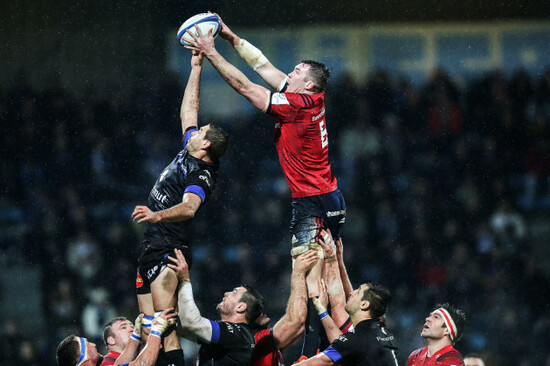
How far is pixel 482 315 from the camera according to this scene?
39.6 ft

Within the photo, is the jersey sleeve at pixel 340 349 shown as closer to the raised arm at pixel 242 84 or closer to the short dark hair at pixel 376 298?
the short dark hair at pixel 376 298

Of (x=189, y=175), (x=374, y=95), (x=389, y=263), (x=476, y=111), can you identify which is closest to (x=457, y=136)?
(x=476, y=111)

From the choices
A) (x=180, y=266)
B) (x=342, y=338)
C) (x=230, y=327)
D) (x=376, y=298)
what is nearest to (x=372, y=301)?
(x=376, y=298)

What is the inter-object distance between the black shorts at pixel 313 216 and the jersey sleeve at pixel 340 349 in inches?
30.4

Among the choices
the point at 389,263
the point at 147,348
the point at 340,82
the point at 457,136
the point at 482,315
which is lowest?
the point at 482,315

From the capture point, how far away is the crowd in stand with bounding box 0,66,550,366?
12016 millimetres

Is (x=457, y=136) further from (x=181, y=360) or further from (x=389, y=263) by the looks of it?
(x=181, y=360)

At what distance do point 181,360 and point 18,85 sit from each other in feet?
26.7

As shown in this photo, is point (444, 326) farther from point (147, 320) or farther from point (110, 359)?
point (110, 359)

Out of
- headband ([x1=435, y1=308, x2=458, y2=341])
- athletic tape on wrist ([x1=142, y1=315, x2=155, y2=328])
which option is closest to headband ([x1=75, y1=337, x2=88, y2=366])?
athletic tape on wrist ([x1=142, y1=315, x2=155, y2=328])

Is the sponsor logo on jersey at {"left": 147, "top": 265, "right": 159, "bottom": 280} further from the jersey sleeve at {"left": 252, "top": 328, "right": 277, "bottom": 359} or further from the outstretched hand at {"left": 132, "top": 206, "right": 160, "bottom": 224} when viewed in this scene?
the jersey sleeve at {"left": 252, "top": 328, "right": 277, "bottom": 359}

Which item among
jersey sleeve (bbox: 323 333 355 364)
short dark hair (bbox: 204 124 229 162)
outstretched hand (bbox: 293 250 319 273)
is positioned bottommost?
jersey sleeve (bbox: 323 333 355 364)

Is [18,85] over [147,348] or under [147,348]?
over

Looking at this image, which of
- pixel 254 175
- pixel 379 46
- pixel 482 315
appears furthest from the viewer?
pixel 379 46
